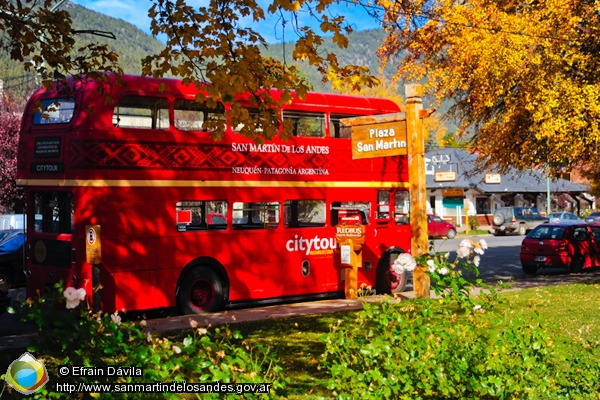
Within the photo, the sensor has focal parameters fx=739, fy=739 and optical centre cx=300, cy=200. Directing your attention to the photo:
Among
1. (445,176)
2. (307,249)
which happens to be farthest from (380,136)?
(445,176)

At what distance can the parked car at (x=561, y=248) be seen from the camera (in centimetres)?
2414

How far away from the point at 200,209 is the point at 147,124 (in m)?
2.09

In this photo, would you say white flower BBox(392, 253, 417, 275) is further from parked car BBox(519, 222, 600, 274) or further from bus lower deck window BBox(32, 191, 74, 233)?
parked car BBox(519, 222, 600, 274)

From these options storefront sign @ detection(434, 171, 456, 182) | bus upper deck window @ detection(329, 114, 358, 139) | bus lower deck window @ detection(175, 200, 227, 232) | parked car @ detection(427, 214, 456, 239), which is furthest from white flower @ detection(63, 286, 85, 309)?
storefront sign @ detection(434, 171, 456, 182)

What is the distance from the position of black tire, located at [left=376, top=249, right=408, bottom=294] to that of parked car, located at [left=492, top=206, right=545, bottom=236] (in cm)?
3641

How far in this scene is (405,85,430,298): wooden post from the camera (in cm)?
1226

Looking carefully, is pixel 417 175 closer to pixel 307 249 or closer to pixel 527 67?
pixel 307 249

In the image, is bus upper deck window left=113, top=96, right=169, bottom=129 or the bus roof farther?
bus upper deck window left=113, top=96, right=169, bottom=129

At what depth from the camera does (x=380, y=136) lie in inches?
497

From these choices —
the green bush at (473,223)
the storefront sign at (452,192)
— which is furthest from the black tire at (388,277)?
the storefront sign at (452,192)

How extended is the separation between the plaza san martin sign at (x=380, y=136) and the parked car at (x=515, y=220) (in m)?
42.4

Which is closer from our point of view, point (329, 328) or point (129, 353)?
point (129, 353)

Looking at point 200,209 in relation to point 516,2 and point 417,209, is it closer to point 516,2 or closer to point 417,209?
point 417,209

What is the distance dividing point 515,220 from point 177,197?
42611mm
